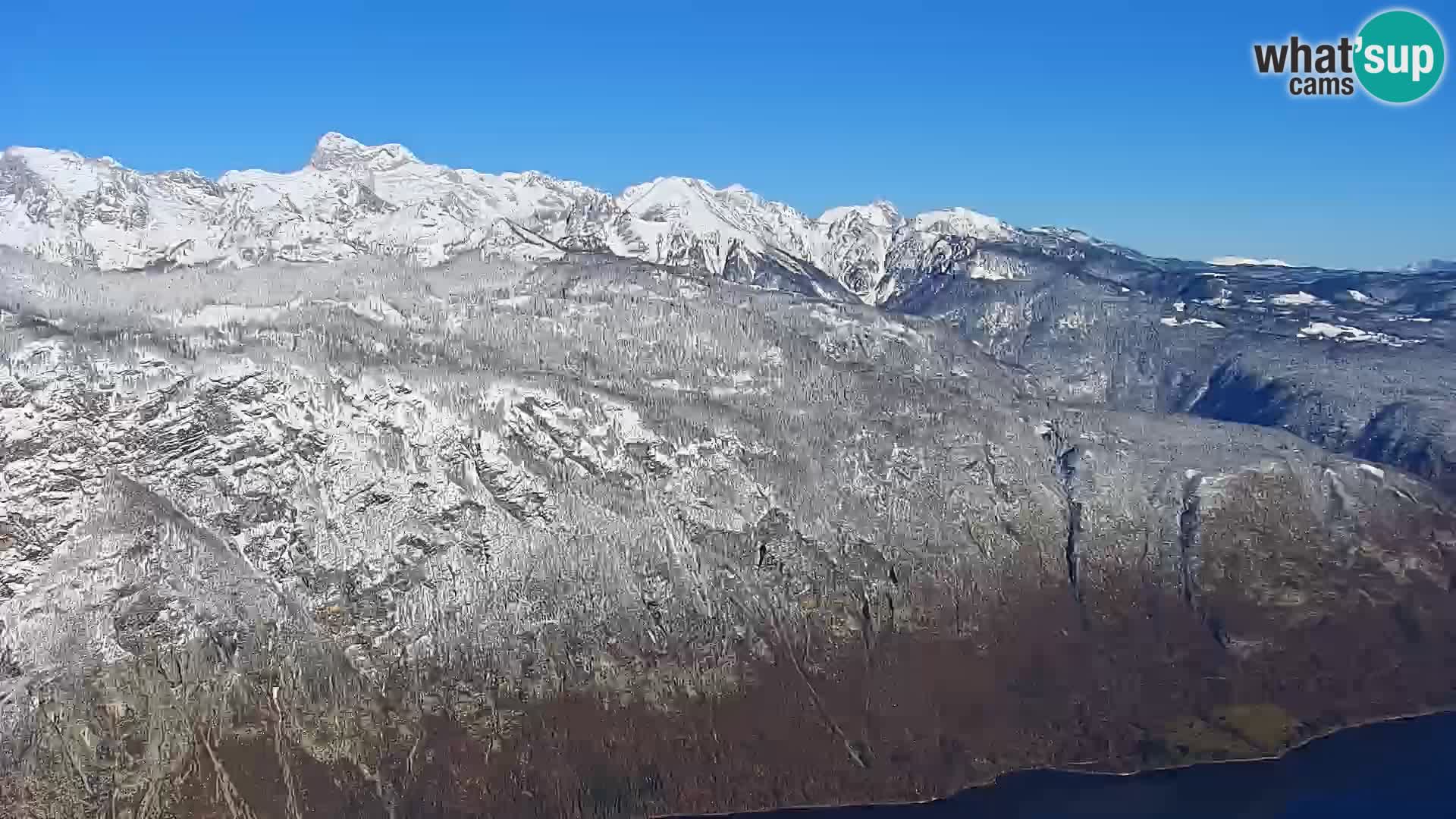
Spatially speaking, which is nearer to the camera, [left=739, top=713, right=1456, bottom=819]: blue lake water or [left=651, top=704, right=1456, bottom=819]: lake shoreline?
[left=739, top=713, right=1456, bottom=819]: blue lake water

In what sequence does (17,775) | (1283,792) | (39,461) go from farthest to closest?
(39,461), (1283,792), (17,775)

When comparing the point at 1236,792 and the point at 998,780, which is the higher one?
the point at 998,780

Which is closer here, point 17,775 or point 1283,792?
point 17,775

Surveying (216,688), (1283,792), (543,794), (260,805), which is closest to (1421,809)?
(1283,792)

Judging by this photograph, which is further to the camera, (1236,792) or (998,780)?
(998,780)

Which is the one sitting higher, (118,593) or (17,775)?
(118,593)

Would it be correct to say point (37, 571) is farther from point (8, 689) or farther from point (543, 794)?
point (543, 794)

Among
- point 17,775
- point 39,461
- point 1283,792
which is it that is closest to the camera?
point 17,775

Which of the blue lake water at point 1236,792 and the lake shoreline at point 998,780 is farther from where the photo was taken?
the lake shoreline at point 998,780
